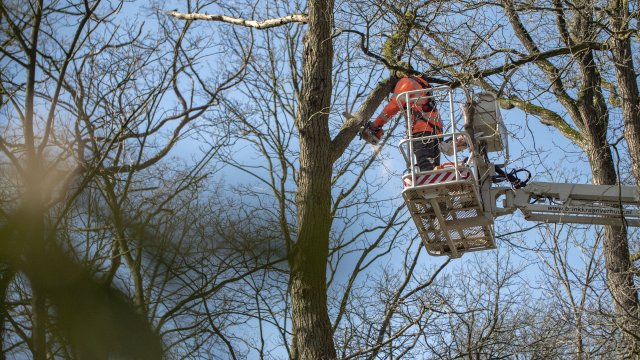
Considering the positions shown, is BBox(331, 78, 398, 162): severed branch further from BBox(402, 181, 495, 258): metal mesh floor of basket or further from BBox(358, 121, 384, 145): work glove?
BBox(402, 181, 495, 258): metal mesh floor of basket

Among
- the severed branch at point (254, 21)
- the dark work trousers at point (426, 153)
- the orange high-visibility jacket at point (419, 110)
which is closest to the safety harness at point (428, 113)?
the orange high-visibility jacket at point (419, 110)

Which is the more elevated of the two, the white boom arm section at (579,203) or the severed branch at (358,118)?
the severed branch at (358,118)

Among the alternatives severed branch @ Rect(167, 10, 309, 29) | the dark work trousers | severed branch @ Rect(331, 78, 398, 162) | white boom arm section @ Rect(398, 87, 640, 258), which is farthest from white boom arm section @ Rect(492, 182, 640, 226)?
severed branch @ Rect(167, 10, 309, 29)

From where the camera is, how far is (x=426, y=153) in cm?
818

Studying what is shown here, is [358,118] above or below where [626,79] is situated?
below

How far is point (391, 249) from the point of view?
1239cm

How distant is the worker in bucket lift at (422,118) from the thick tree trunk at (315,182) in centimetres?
81

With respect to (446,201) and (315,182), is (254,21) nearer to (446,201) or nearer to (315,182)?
(315,182)

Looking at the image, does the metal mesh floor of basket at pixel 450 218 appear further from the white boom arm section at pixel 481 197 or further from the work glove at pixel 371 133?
the work glove at pixel 371 133

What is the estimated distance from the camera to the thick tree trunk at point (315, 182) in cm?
805

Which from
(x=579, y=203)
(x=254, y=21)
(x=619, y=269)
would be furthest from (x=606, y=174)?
(x=254, y=21)

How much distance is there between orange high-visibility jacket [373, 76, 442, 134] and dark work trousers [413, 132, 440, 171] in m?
0.17

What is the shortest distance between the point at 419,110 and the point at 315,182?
146 centimetres

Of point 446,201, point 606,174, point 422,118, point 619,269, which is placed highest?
point 606,174
